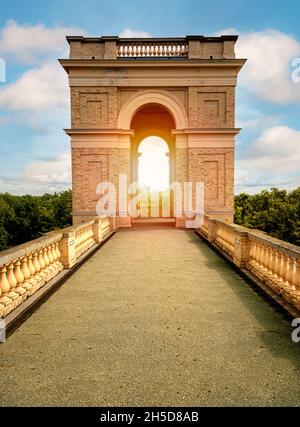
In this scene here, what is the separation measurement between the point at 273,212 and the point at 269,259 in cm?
4261

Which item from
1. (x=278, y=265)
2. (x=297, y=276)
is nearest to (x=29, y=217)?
(x=278, y=265)

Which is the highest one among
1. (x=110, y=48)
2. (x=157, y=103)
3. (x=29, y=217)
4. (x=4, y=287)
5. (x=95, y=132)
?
(x=110, y=48)

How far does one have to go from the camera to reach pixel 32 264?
20.6 feet

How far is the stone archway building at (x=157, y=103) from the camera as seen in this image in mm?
17891

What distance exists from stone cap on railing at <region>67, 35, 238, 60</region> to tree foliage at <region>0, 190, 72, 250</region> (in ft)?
168

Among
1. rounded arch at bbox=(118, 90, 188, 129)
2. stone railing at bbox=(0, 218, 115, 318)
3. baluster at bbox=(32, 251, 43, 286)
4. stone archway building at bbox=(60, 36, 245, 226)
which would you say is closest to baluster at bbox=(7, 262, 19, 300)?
stone railing at bbox=(0, 218, 115, 318)

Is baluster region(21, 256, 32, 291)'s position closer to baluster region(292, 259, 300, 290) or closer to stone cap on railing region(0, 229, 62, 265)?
stone cap on railing region(0, 229, 62, 265)

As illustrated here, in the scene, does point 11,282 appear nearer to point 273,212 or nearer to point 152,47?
point 152,47
